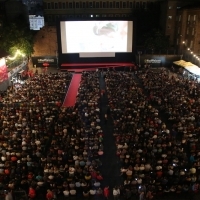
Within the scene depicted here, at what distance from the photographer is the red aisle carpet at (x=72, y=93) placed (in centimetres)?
2190

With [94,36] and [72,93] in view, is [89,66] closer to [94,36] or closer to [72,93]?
[94,36]

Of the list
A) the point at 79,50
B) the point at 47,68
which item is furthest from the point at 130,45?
the point at 47,68

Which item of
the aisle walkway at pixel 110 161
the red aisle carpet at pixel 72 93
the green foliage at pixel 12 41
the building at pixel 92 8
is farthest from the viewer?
the building at pixel 92 8

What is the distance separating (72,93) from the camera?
80.7ft

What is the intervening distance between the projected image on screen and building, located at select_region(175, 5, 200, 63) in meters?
9.92

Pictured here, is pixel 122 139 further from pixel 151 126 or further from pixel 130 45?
pixel 130 45

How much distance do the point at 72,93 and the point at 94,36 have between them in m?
12.7

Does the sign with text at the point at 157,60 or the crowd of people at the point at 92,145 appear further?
the sign with text at the point at 157,60

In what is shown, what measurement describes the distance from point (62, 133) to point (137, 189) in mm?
5469

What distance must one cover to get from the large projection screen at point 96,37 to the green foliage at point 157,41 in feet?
26.9

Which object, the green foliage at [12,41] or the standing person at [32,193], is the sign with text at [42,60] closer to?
the green foliage at [12,41]

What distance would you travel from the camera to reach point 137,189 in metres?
10.3

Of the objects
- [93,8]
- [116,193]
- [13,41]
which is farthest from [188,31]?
[116,193]

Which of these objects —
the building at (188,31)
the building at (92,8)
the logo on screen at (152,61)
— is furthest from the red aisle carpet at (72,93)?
the building at (92,8)
